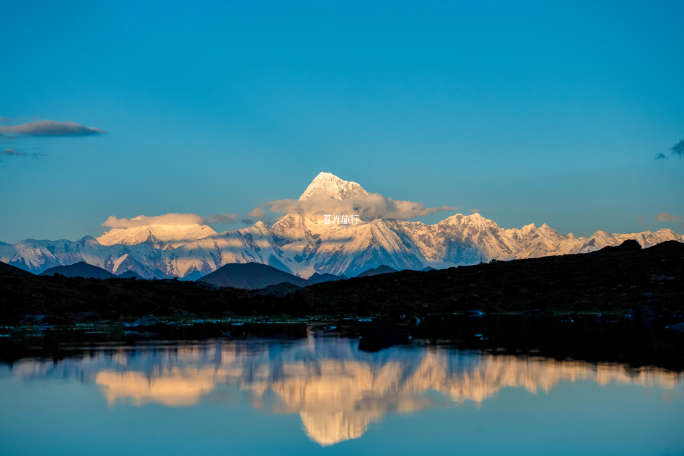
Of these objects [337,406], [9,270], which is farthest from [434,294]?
[337,406]

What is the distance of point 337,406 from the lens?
18391 mm

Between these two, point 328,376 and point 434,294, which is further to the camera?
point 434,294

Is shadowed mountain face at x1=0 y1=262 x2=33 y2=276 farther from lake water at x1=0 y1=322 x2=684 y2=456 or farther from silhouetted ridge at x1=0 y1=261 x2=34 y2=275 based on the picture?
lake water at x1=0 y1=322 x2=684 y2=456

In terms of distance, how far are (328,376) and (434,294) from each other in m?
70.7

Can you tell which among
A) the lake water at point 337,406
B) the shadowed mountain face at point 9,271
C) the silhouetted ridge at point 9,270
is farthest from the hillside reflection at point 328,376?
the silhouetted ridge at point 9,270

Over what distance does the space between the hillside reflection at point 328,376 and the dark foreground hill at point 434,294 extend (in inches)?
1303

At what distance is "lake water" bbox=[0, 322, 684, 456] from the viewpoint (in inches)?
579

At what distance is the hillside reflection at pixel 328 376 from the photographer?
1866cm

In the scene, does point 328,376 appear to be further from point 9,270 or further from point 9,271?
point 9,270

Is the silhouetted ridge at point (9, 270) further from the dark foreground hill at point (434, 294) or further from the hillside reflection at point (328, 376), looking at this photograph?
the hillside reflection at point (328, 376)

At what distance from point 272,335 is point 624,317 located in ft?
107

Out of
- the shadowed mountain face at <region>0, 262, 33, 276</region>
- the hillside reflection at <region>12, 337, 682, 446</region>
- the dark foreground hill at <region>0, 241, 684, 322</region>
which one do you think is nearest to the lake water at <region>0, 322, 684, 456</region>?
the hillside reflection at <region>12, 337, 682, 446</region>

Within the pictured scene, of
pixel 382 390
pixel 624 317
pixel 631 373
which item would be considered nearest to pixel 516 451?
pixel 382 390

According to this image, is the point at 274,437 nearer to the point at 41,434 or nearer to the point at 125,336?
the point at 41,434
